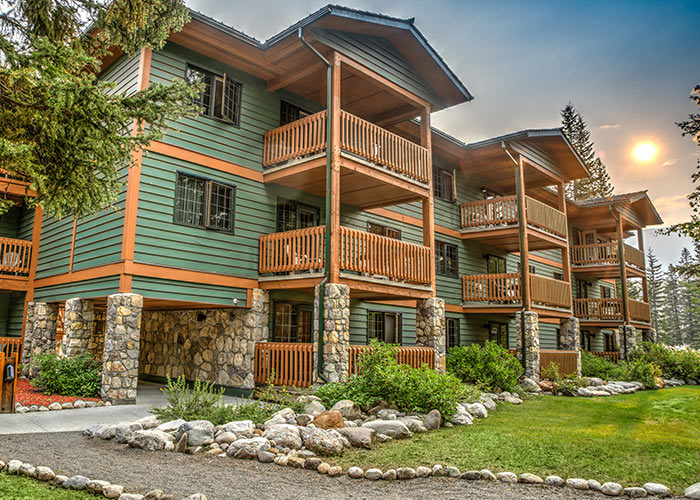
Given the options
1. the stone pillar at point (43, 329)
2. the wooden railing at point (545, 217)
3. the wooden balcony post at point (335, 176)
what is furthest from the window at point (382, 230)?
the stone pillar at point (43, 329)

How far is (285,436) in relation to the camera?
7.41m

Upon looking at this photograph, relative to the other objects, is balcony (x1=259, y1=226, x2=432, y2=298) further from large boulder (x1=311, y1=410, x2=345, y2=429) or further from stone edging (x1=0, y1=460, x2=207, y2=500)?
stone edging (x1=0, y1=460, x2=207, y2=500)

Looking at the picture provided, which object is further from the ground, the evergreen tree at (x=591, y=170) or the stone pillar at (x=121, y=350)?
the evergreen tree at (x=591, y=170)

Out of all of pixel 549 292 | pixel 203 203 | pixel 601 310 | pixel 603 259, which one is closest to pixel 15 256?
pixel 203 203

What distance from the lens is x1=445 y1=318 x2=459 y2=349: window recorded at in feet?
67.8

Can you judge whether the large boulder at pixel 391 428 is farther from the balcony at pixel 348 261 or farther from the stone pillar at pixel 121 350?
the stone pillar at pixel 121 350

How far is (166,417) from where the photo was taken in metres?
8.41

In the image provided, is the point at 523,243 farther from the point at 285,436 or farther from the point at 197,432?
the point at 197,432

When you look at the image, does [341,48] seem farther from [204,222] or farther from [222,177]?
[204,222]

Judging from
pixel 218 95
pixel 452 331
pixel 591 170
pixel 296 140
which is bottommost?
pixel 452 331

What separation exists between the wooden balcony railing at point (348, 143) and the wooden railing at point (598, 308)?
1648 centimetres

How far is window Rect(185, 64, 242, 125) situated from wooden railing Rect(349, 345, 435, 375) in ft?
23.0

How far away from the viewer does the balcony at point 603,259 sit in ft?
91.7

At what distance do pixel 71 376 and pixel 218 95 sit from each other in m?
7.94
